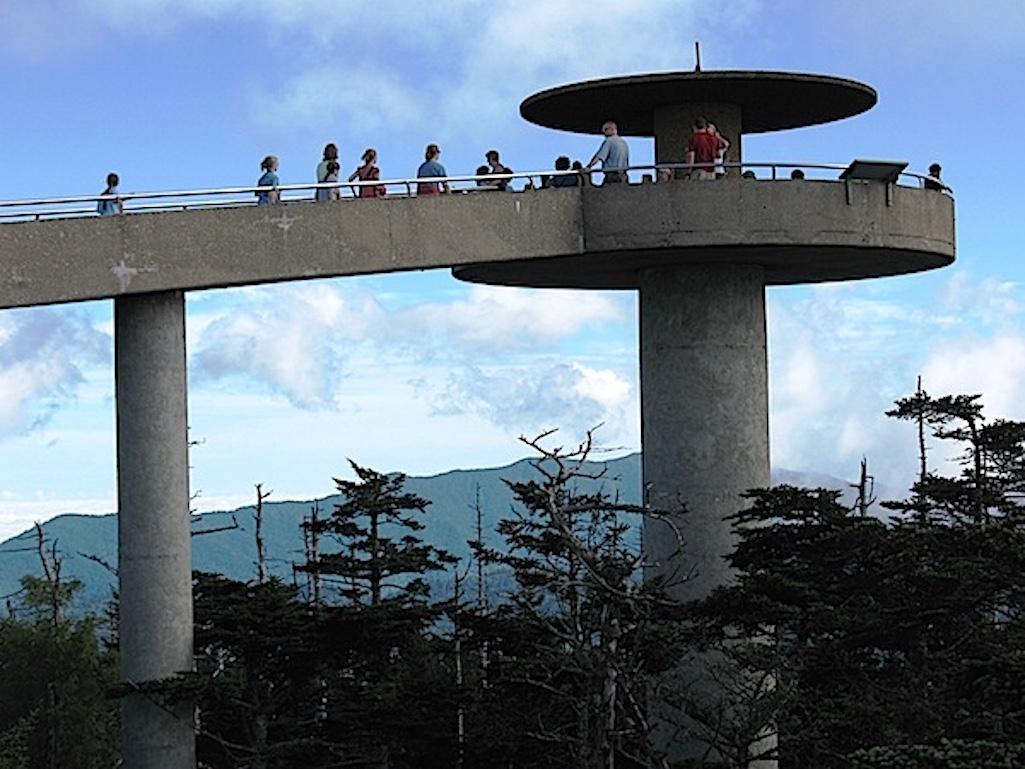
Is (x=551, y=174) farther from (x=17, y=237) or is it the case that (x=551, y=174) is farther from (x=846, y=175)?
(x=17, y=237)

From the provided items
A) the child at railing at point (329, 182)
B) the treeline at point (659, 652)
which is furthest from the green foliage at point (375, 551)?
the child at railing at point (329, 182)

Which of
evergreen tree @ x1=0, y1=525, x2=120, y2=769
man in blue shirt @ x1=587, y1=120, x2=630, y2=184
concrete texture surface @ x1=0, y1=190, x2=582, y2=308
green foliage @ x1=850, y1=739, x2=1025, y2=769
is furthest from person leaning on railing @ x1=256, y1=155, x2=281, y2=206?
evergreen tree @ x1=0, y1=525, x2=120, y2=769

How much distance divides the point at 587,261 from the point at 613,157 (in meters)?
1.89

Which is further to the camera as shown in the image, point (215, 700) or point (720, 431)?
point (720, 431)

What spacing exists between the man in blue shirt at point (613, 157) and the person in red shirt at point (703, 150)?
99 centimetres

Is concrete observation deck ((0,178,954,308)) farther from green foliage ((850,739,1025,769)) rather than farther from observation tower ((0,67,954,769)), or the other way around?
green foliage ((850,739,1025,769))

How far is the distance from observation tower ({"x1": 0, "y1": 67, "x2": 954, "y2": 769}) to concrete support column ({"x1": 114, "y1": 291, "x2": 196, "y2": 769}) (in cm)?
2

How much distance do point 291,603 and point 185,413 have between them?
12.9 feet

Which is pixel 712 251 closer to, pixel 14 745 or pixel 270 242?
pixel 270 242

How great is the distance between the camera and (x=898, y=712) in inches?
997

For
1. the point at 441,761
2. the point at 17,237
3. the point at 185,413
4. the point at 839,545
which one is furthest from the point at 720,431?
the point at 17,237

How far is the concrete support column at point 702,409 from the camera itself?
28.2 m

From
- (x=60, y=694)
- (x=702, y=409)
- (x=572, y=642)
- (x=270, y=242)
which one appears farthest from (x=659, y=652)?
(x=60, y=694)

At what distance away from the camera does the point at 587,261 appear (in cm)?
2841
